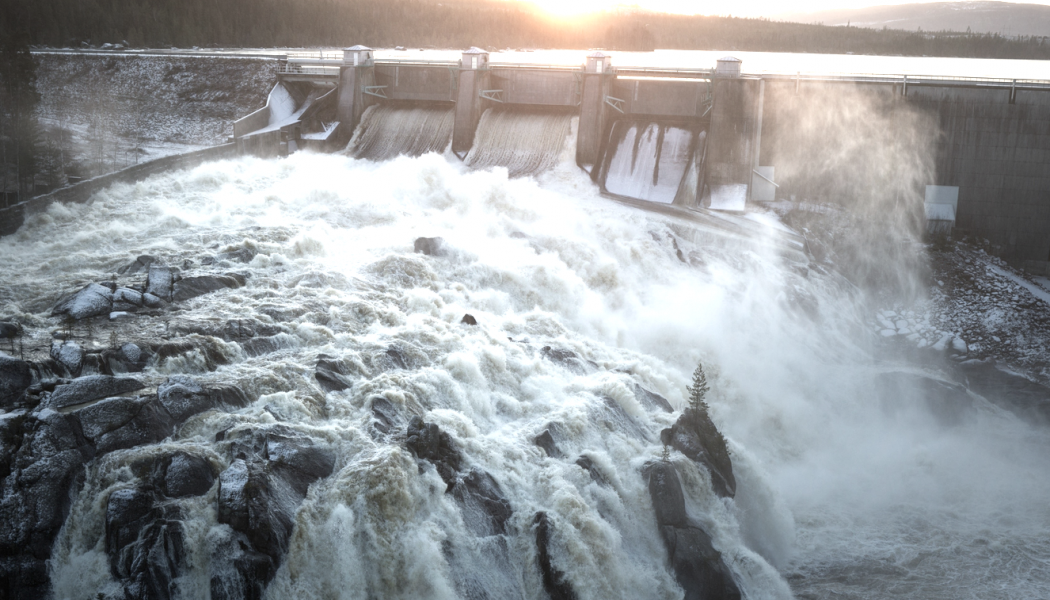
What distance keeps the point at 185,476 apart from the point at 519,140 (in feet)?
71.0

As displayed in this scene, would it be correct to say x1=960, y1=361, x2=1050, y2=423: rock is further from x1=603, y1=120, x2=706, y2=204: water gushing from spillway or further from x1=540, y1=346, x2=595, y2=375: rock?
x1=540, y1=346, x2=595, y2=375: rock

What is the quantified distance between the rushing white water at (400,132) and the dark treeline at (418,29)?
2311 centimetres

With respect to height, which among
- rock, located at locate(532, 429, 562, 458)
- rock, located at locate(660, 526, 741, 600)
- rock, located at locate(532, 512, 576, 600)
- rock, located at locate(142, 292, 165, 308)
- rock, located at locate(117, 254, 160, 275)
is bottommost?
rock, located at locate(660, 526, 741, 600)

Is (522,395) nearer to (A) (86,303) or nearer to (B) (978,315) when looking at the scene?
(A) (86,303)

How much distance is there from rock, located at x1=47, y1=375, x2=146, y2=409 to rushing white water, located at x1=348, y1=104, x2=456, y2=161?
63.1ft

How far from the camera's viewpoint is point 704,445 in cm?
1428

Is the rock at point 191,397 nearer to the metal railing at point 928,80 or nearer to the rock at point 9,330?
the rock at point 9,330

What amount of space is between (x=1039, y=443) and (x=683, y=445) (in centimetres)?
1092

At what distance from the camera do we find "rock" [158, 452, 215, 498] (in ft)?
33.2

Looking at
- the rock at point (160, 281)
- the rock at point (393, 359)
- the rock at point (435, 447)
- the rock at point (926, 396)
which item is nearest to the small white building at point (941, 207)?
Answer: the rock at point (926, 396)

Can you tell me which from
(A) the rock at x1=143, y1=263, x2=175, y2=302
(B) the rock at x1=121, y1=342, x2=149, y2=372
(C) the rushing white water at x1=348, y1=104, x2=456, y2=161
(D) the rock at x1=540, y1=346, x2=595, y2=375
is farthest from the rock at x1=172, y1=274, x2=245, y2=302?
(C) the rushing white water at x1=348, y1=104, x2=456, y2=161

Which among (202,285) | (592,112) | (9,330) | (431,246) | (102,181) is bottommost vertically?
(9,330)

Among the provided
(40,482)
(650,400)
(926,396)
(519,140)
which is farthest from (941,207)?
(40,482)

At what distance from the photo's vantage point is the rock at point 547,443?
517 inches
